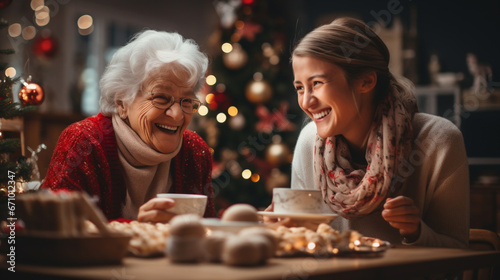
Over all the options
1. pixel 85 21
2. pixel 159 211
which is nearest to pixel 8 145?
pixel 159 211

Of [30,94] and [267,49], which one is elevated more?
[267,49]

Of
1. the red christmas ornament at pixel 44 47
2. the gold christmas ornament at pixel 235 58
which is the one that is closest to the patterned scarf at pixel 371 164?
the gold christmas ornament at pixel 235 58

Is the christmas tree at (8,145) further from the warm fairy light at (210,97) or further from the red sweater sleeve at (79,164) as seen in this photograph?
the warm fairy light at (210,97)

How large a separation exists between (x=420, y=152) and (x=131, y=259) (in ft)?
3.40

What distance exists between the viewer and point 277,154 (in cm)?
463

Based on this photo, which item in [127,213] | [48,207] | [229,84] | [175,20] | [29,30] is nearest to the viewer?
[48,207]

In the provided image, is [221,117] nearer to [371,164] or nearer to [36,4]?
[36,4]

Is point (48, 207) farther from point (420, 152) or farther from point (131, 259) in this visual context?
point (420, 152)

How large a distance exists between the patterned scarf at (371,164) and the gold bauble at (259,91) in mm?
2834

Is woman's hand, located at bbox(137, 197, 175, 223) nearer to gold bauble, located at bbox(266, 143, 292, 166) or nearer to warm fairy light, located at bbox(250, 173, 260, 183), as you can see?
gold bauble, located at bbox(266, 143, 292, 166)

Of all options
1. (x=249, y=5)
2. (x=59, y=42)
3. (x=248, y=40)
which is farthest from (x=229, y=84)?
(x=59, y=42)

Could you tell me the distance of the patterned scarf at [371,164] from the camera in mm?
1563

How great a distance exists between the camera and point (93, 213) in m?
0.91

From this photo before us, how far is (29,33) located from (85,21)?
24.8 inches
